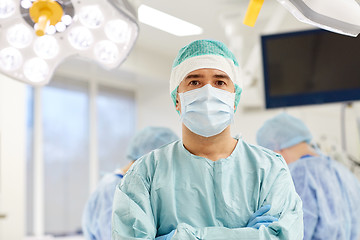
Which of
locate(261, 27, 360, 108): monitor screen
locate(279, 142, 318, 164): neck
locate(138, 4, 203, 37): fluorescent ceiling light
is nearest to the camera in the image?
locate(279, 142, 318, 164): neck

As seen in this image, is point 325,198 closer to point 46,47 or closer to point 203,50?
point 203,50

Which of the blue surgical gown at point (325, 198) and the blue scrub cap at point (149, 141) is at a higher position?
the blue scrub cap at point (149, 141)

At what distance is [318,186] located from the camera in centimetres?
252

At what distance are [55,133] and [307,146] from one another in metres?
3.03

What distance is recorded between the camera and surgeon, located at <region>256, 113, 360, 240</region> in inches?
97.0

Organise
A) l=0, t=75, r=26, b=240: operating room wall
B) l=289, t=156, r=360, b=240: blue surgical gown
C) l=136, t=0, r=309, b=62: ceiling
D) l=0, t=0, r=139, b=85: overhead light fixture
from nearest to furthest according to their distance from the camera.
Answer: l=0, t=0, r=139, b=85: overhead light fixture < l=289, t=156, r=360, b=240: blue surgical gown < l=0, t=75, r=26, b=240: operating room wall < l=136, t=0, r=309, b=62: ceiling

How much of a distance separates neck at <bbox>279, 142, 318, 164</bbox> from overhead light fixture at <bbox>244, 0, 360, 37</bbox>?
1.49 meters

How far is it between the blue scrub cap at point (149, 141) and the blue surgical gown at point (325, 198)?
0.73 metres

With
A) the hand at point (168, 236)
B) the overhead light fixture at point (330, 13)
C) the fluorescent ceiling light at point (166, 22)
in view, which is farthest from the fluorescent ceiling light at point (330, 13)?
the fluorescent ceiling light at point (166, 22)

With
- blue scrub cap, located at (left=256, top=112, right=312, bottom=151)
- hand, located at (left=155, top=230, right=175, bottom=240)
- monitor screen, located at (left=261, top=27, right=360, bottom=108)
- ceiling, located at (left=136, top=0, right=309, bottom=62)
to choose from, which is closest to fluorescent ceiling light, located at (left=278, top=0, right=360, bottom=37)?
hand, located at (left=155, top=230, right=175, bottom=240)

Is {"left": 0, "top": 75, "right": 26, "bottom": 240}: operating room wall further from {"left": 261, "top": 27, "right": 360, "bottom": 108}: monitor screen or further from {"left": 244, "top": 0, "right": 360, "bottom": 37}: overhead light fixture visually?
{"left": 244, "top": 0, "right": 360, "bottom": 37}: overhead light fixture

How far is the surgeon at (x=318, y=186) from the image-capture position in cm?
246

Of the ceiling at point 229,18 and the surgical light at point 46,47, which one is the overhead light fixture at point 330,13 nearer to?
the surgical light at point 46,47

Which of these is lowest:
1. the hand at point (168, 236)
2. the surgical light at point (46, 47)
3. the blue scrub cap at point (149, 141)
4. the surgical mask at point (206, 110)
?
the hand at point (168, 236)
